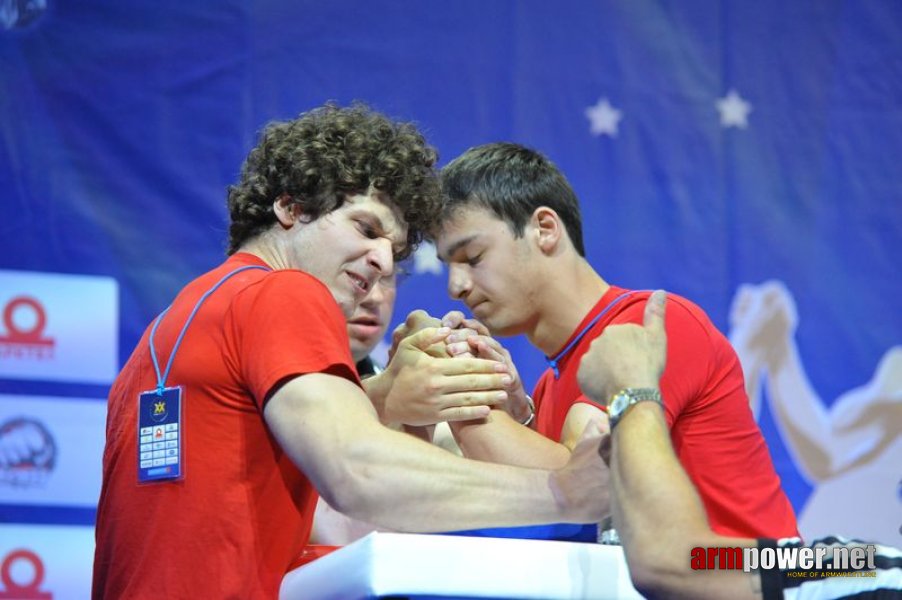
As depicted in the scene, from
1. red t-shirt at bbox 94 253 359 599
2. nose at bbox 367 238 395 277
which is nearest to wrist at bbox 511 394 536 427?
nose at bbox 367 238 395 277

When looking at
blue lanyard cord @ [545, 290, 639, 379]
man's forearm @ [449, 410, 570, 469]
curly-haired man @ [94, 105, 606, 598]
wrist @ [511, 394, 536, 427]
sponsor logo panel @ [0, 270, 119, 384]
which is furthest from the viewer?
sponsor logo panel @ [0, 270, 119, 384]

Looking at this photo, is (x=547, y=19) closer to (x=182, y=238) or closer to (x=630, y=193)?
(x=630, y=193)

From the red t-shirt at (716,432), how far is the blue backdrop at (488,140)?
1.14 metres

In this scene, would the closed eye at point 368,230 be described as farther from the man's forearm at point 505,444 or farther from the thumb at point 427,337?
the man's forearm at point 505,444

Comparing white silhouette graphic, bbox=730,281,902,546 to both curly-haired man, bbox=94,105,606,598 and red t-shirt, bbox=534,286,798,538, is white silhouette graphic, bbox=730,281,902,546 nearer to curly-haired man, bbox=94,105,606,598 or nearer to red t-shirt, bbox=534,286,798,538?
red t-shirt, bbox=534,286,798,538

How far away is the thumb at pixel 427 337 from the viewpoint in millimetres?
2129

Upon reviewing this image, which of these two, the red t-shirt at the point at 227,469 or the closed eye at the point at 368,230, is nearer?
the red t-shirt at the point at 227,469

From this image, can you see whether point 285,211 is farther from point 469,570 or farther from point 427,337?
Result: point 469,570

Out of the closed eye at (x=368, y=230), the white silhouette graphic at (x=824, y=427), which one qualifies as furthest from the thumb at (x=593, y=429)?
the white silhouette graphic at (x=824, y=427)

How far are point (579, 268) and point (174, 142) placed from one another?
117cm

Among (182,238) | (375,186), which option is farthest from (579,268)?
(182,238)

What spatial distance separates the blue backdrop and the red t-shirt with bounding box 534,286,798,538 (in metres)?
1.14

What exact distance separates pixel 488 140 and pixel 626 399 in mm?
2118

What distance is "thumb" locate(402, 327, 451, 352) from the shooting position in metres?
2.13
